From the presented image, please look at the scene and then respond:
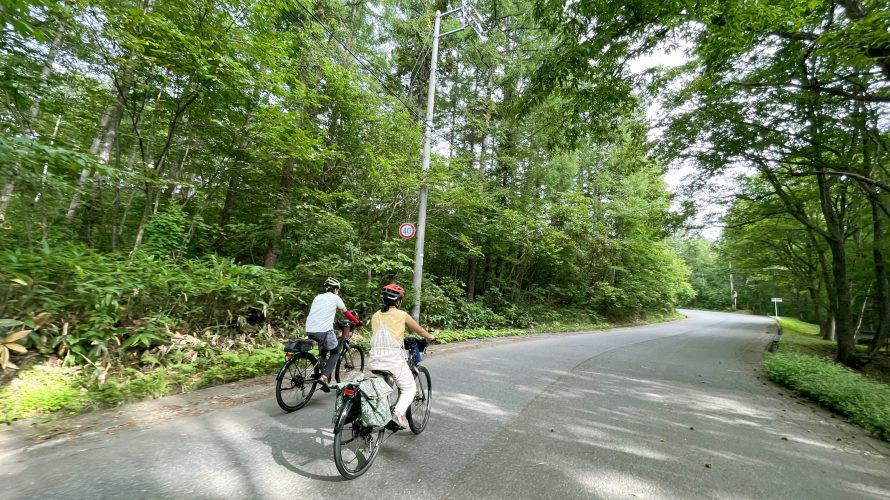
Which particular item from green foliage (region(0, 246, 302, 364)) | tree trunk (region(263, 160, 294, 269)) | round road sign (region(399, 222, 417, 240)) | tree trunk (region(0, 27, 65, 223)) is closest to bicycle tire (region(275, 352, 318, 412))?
green foliage (region(0, 246, 302, 364))

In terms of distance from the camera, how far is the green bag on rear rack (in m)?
3.09

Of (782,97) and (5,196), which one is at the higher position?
(782,97)

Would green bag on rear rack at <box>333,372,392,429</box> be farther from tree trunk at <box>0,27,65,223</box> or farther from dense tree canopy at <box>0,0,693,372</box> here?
tree trunk at <box>0,27,65,223</box>

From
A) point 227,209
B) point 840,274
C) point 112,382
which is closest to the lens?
point 112,382

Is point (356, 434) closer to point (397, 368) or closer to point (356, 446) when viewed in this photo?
point (356, 446)

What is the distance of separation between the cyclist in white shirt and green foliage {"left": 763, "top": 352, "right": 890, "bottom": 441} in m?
7.17

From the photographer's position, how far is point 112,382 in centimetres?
453

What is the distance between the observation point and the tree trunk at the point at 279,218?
9.89m

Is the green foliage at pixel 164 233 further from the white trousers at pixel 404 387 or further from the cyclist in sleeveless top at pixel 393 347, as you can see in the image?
the white trousers at pixel 404 387

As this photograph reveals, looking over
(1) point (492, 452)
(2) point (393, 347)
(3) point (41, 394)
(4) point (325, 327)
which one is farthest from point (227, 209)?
(1) point (492, 452)

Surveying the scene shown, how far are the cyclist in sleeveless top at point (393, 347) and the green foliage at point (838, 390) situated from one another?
6.23m

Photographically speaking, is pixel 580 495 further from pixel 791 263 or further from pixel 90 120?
pixel 791 263

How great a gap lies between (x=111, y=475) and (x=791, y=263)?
2998 cm

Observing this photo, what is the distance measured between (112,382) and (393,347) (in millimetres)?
3808
